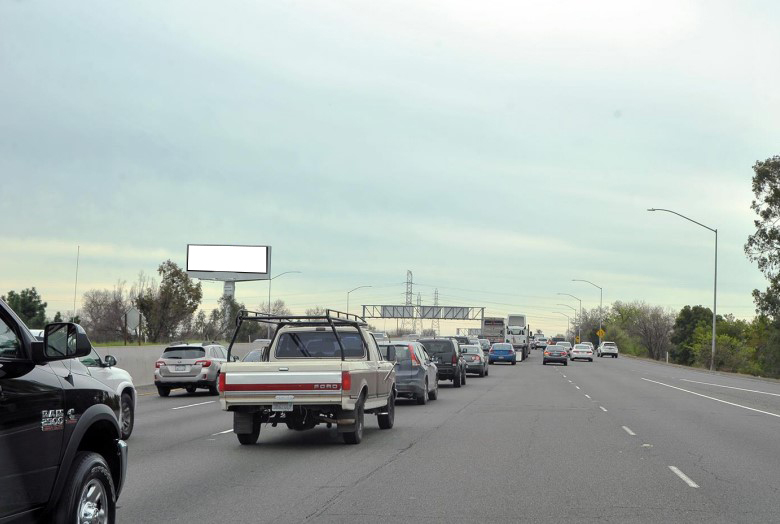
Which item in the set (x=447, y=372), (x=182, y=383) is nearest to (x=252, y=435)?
(x=182, y=383)

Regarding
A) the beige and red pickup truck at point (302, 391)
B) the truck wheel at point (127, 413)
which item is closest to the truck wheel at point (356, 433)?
the beige and red pickup truck at point (302, 391)

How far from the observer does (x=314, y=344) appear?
16734 millimetres

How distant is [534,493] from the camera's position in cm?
1045

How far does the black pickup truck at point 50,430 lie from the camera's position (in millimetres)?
5539

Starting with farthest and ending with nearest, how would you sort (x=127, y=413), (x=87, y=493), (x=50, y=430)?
(x=127, y=413)
(x=87, y=493)
(x=50, y=430)

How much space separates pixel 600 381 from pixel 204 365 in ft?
61.5

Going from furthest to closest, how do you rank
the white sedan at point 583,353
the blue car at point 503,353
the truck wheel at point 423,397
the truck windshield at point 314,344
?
the white sedan at point 583,353 < the blue car at point 503,353 < the truck wheel at point 423,397 < the truck windshield at point 314,344

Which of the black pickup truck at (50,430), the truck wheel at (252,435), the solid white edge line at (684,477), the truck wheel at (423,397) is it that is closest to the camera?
the black pickup truck at (50,430)

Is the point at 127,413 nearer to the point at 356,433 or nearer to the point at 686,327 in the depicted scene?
the point at 356,433

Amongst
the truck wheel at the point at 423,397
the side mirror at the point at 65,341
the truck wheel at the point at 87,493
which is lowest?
the truck wheel at the point at 423,397

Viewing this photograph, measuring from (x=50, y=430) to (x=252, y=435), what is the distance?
9410 mm

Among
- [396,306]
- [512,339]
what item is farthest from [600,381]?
[396,306]

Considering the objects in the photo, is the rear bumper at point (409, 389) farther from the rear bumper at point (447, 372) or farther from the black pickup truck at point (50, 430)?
the black pickup truck at point (50, 430)

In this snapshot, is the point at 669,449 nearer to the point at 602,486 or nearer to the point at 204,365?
the point at 602,486
